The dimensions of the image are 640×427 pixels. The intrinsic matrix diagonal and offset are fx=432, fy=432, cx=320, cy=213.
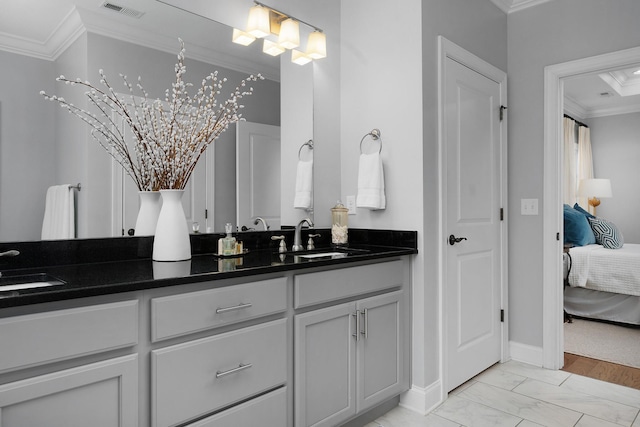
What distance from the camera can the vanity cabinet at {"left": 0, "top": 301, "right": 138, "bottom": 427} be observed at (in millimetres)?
1102

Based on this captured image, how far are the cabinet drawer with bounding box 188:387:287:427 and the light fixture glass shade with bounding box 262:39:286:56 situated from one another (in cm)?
177

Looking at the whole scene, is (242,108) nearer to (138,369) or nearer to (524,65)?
(138,369)

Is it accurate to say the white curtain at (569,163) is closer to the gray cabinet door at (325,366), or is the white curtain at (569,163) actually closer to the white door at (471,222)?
the white door at (471,222)

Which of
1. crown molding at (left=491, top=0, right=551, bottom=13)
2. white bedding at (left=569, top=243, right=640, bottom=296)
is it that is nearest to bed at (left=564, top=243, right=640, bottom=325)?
white bedding at (left=569, top=243, right=640, bottom=296)

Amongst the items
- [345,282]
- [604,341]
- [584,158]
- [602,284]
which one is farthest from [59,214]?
[584,158]

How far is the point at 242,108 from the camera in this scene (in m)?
2.26

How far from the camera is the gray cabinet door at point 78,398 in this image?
43.8 inches

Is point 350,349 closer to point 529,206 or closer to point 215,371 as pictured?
point 215,371

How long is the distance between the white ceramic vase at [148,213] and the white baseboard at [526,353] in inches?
102

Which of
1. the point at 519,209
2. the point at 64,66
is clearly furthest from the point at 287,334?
the point at 519,209

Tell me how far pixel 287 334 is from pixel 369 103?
1.51 metres

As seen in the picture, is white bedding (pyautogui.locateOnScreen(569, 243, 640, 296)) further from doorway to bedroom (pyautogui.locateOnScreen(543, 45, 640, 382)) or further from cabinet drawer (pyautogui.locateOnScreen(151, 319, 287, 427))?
cabinet drawer (pyautogui.locateOnScreen(151, 319, 287, 427))

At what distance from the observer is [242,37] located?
2299 mm

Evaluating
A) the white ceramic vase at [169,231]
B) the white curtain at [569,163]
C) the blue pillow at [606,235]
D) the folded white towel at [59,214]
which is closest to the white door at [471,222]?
the white ceramic vase at [169,231]
